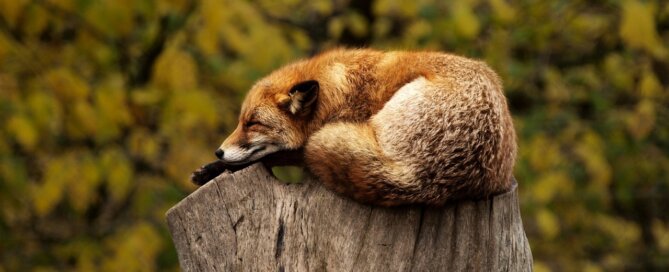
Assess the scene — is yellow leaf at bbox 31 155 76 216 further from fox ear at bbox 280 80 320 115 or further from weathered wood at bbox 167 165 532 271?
weathered wood at bbox 167 165 532 271

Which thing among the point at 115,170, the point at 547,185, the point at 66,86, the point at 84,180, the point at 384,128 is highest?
the point at 66,86

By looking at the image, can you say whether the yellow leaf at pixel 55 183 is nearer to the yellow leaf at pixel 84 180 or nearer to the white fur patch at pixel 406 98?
the yellow leaf at pixel 84 180

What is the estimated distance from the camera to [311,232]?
4348mm

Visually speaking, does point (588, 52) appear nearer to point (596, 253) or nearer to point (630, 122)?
point (630, 122)

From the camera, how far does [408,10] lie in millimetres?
10500

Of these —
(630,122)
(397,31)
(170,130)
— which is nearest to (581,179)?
(630,122)

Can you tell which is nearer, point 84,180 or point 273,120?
point 273,120

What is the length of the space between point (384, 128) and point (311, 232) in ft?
2.92

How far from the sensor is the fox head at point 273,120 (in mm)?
5414

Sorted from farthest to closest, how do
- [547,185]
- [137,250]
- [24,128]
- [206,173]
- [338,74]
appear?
[547,185] → [137,250] → [24,128] → [338,74] → [206,173]

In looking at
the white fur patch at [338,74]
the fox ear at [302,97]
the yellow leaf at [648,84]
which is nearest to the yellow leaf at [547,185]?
the yellow leaf at [648,84]

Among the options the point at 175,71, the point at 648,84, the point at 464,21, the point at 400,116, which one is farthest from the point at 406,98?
the point at 648,84

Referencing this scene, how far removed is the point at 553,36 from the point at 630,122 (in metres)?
1.52

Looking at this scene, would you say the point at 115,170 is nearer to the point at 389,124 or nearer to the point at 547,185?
the point at 547,185
